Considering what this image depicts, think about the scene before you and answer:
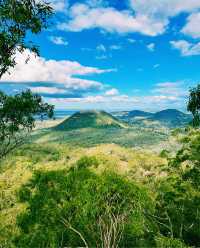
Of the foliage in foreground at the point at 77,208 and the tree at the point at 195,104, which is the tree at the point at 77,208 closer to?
the foliage in foreground at the point at 77,208

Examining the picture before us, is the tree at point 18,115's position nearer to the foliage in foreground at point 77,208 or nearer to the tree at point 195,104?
the foliage in foreground at point 77,208

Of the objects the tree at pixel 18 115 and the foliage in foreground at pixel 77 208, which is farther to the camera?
the tree at pixel 18 115

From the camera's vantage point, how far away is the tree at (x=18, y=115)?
30.4 m

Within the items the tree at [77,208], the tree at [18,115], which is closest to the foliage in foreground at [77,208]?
the tree at [77,208]

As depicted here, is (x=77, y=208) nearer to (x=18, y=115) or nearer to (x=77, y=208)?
(x=77, y=208)

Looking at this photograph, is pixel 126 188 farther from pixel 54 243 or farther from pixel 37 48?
pixel 37 48

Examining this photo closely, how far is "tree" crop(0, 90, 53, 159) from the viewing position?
30406mm

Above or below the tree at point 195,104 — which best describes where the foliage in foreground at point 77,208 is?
below

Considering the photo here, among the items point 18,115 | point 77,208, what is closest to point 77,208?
point 77,208

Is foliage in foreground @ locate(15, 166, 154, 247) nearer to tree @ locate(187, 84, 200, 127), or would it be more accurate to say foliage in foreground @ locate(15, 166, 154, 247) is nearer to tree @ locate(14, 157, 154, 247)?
tree @ locate(14, 157, 154, 247)

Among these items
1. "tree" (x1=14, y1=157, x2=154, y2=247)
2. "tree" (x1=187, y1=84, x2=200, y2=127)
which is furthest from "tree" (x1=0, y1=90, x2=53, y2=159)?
"tree" (x1=187, y1=84, x2=200, y2=127)

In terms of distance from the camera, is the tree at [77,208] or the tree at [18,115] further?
the tree at [18,115]

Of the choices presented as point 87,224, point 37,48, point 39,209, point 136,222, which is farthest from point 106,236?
point 37,48

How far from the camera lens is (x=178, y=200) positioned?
3619 cm
